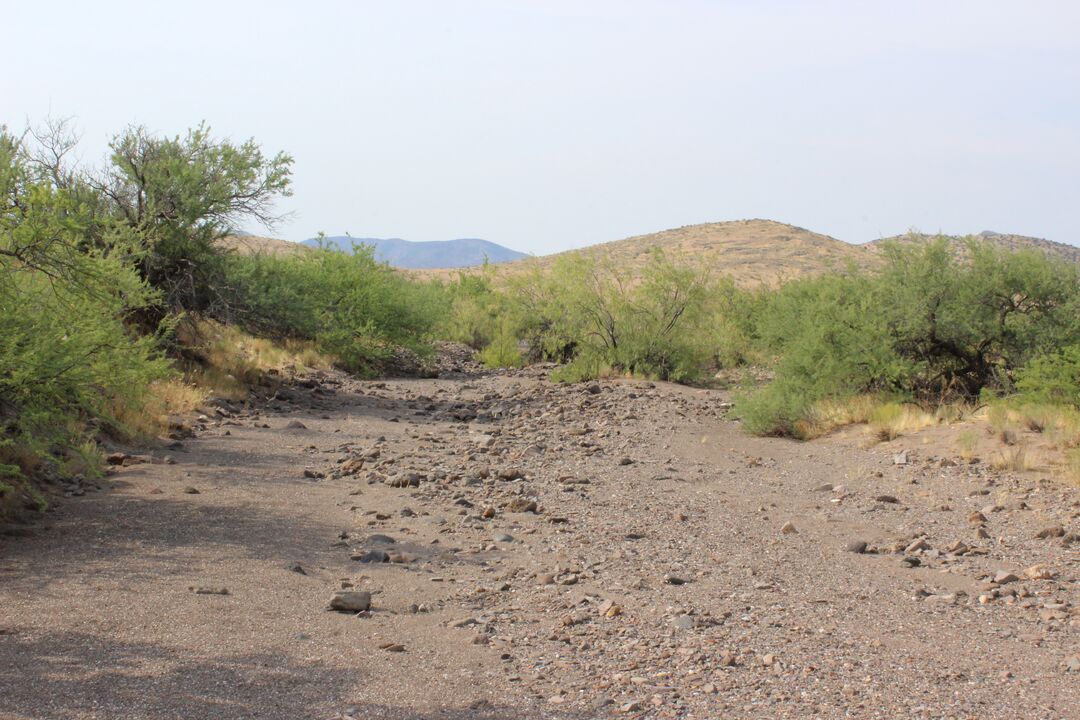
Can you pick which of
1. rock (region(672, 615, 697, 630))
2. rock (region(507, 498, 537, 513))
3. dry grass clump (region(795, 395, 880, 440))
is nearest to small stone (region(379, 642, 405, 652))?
rock (region(672, 615, 697, 630))

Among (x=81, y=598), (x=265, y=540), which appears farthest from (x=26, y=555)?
(x=265, y=540)

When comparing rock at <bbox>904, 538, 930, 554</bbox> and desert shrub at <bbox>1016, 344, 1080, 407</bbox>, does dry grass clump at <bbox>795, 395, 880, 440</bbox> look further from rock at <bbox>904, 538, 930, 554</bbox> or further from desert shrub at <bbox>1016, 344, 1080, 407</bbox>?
A: rock at <bbox>904, 538, 930, 554</bbox>

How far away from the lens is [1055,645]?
627cm

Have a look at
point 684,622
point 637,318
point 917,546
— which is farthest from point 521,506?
point 637,318

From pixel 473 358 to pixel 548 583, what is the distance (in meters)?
27.5

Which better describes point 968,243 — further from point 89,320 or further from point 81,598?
point 81,598

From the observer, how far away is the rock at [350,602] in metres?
6.90

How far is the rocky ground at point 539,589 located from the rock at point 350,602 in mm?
16

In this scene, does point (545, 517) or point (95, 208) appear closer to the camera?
point (545, 517)

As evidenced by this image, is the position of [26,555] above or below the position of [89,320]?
below

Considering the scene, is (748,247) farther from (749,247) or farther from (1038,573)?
(1038,573)

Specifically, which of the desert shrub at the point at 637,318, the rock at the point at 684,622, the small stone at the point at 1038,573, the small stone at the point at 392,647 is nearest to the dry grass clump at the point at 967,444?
the small stone at the point at 1038,573

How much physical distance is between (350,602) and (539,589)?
1474mm

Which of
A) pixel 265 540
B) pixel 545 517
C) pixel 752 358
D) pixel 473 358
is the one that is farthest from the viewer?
pixel 473 358
